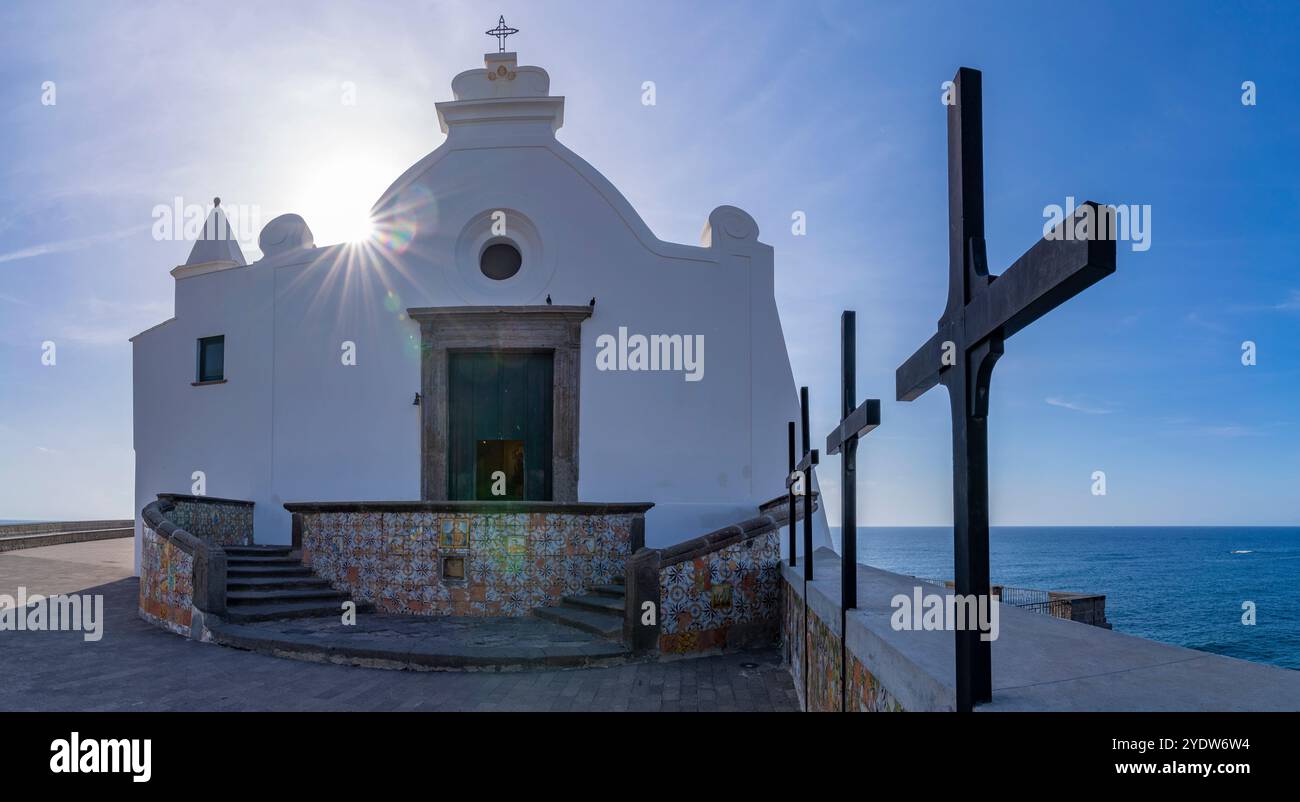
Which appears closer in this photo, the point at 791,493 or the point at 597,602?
the point at 791,493

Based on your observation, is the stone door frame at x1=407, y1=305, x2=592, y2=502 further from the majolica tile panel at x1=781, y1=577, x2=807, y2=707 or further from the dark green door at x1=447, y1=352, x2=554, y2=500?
the majolica tile panel at x1=781, y1=577, x2=807, y2=707

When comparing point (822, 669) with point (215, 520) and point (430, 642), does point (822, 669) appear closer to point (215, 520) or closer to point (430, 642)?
point (430, 642)

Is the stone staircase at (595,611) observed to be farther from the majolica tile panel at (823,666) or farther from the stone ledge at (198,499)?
the stone ledge at (198,499)

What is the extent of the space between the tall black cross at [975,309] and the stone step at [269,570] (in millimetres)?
9811

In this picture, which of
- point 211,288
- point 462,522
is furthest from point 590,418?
point 211,288

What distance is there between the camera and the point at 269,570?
10219 millimetres

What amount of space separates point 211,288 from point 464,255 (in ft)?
15.4

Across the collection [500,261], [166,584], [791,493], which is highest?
[500,261]

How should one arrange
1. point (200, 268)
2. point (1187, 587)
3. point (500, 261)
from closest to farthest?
point (500, 261), point (200, 268), point (1187, 587)

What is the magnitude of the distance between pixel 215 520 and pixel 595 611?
6.54 m

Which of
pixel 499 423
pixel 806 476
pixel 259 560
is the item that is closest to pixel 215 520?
pixel 259 560

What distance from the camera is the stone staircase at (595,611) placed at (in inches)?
323
